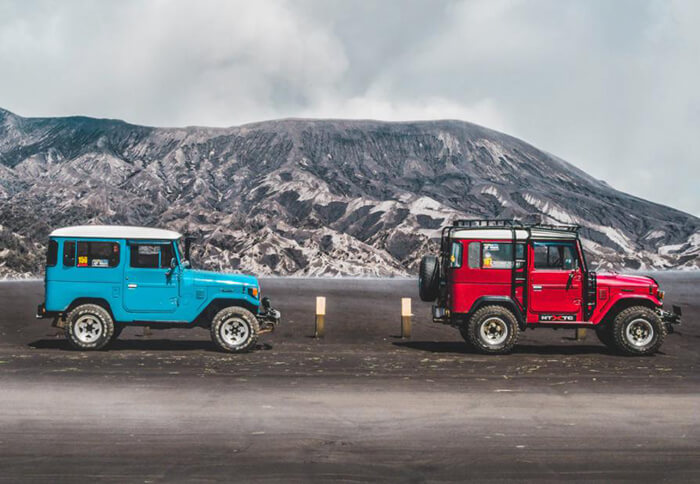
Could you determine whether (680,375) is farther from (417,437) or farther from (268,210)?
(268,210)

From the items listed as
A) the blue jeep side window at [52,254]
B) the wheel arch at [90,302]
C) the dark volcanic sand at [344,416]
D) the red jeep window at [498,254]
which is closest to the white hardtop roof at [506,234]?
the red jeep window at [498,254]

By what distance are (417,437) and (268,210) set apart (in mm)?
191209

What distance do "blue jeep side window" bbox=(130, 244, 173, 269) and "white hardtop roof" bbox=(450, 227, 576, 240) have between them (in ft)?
23.6

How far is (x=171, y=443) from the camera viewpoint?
327 inches

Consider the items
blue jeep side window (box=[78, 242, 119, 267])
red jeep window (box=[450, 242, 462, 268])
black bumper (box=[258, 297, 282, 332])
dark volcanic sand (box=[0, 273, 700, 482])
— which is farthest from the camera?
black bumper (box=[258, 297, 282, 332])

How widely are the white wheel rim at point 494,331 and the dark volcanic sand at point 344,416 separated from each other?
0.69 metres

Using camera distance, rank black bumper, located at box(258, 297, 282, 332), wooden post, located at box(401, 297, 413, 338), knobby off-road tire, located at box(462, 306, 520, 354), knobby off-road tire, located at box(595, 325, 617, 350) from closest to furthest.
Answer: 1. knobby off-road tire, located at box(462, 306, 520, 354)
2. knobby off-road tire, located at box(595, 325, 617, 350)
3. black bumper, located at box(258, 297, 282, 332)
4. wooden post, located at box(401, 297, 413, 338)

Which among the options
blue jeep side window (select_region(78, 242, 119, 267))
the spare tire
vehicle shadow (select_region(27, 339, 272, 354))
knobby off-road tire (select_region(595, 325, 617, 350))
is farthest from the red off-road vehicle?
blue jeep side window (select_region(78, 242, 119, 267))

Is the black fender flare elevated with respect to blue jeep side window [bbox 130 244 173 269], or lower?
lower

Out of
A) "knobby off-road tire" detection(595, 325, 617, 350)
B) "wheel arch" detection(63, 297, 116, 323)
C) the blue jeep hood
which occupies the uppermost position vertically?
the blue jeep hood

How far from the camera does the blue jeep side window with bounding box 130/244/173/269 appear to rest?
17562 mm

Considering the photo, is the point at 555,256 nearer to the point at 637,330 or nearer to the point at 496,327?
the point at 496,327

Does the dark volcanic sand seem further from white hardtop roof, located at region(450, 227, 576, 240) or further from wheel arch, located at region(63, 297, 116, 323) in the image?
white hardtop roof, located at region(450, 227, 576, 240)

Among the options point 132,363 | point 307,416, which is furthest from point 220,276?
point 307,416
